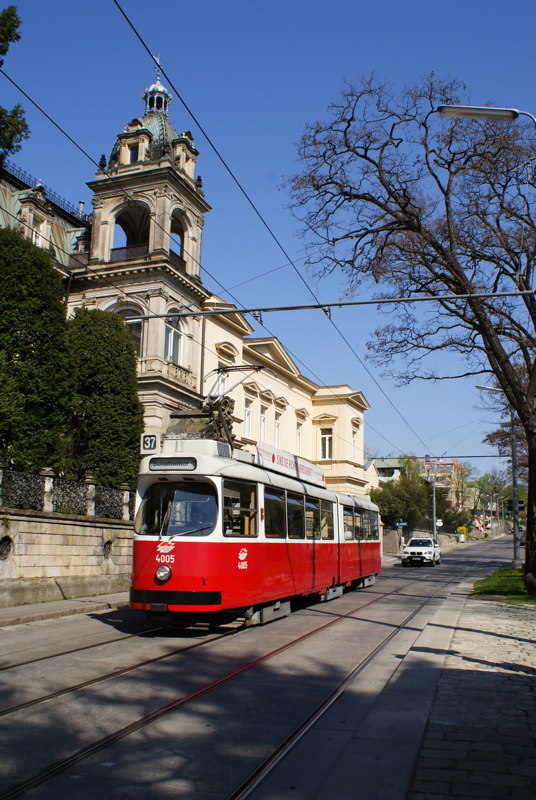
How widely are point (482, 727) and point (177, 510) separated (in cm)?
655

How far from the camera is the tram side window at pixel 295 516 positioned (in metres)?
14.6

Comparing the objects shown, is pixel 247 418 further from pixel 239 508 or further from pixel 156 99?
pixel 239 508

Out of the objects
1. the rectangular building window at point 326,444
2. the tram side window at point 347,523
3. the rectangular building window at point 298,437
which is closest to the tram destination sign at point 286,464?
the tram side window at point 347,523

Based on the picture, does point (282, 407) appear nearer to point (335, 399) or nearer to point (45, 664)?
point (335, 399)

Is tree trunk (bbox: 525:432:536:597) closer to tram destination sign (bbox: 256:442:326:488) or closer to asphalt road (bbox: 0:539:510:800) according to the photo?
tram destination sign (bbox: 256:442:326:488)

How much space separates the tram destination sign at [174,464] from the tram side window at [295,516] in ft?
11.9

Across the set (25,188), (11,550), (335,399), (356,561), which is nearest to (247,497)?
(11,550)

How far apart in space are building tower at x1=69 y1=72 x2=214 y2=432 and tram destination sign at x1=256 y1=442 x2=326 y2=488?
13471 mm

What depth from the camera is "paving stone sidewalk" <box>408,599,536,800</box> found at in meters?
4.69

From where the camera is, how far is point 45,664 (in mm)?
8945

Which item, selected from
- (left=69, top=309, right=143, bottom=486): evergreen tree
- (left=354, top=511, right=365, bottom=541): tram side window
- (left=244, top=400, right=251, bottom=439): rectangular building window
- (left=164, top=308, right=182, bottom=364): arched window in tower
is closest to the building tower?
(left=164, top=308, right=182, bottom=364): arched window in tower

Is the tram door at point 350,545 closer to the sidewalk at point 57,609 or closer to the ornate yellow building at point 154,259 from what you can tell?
the sidewalk at point 57,609

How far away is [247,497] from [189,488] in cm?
119

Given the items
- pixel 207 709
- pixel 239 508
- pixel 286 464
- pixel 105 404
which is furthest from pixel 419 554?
pixel 207 709
